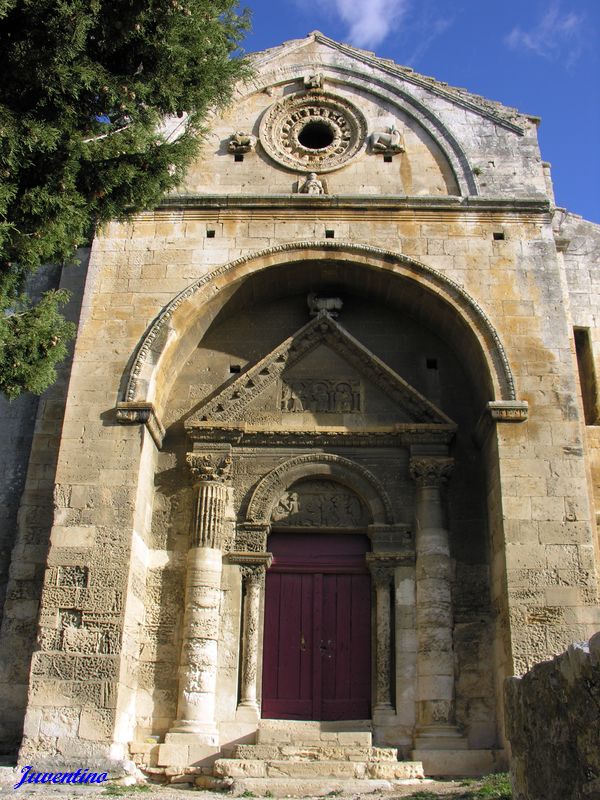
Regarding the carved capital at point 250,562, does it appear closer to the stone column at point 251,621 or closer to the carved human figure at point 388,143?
the stone column at point 251,621

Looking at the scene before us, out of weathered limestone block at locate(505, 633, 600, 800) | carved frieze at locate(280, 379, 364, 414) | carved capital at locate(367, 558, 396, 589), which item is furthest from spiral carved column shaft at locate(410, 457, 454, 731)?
weathered limestone block at locate(505, 633, 600, 800)

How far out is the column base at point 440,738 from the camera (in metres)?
9.48

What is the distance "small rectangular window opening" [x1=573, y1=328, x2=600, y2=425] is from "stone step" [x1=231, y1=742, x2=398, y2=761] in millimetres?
5239

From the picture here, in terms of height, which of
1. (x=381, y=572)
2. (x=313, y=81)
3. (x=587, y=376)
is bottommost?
(x=381, y=572)

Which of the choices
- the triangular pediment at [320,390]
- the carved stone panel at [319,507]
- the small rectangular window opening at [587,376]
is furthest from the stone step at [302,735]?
the small rectangular window opening at [587,376]

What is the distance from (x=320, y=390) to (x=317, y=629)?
3101 mm

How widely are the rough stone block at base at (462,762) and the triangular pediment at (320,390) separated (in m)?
3.92

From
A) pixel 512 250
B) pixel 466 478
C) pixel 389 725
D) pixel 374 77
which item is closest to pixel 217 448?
pixel 466 478

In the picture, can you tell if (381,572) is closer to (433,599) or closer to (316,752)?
(433,599)

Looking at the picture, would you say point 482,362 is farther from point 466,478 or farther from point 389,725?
point 389,725

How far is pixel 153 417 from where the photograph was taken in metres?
10.6

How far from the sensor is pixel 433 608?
1012cm

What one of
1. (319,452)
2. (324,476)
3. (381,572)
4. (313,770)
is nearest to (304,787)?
(313,770)

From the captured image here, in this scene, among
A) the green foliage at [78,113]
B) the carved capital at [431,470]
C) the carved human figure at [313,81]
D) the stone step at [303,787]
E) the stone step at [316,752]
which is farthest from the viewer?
the carved human figure at [313,81]
